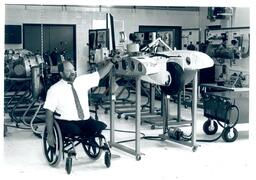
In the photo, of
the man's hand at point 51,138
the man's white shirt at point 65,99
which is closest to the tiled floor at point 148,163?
the man's hand at point 51,138

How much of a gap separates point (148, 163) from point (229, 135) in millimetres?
1515

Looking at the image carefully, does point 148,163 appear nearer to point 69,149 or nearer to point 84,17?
point 69,149

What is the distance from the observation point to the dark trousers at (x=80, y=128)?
414 cm

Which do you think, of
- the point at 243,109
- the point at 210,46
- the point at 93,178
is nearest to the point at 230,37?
the point at 210,46

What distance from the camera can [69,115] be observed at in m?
4.29

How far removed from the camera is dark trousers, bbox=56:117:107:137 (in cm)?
414

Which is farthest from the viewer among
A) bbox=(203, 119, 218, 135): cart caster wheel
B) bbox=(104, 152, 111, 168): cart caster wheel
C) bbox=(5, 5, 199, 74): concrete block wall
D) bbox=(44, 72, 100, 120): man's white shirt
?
bbox=(5, 5, 199, 74): concrete block wall

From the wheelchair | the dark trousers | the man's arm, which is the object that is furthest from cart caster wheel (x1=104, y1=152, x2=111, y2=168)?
the man's arm

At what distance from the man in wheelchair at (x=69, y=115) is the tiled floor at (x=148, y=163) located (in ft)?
0.61

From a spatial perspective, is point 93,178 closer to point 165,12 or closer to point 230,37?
point 230,37

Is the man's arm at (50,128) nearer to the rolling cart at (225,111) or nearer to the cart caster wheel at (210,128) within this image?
the rolling cart at (225,111)

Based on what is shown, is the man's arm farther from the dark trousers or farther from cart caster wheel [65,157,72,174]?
cart caster wheel [65,157,72,174]

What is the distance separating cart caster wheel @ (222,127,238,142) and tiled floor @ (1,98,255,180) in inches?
2.7

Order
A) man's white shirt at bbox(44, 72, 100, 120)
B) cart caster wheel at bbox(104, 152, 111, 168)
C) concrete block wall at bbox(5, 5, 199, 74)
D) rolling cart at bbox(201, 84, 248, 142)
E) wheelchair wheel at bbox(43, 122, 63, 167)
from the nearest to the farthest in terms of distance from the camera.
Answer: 1. wheelchair wheel at bbox(43, 122, 63, 167)
2. man's white shirt at bbox(44, 72, 100, 120)
3. cart caster wheel at bbox(104, 152, 111, 168)
4. rolling cart at bbox(201, 84, 248, 142)
5. concrete block wall at bbox(5, 5, 199, 74)
